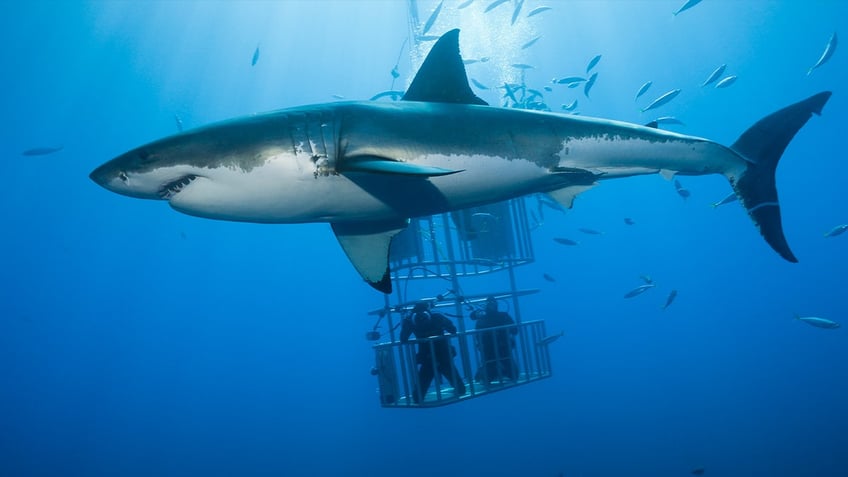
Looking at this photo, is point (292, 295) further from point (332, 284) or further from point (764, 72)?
point (764, 72)

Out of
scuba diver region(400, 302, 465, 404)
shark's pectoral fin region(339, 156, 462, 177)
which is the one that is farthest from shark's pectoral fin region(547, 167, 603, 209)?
scuba diver region(400, 302, 465, 404)

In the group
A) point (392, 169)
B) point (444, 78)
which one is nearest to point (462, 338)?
point (444, 78)

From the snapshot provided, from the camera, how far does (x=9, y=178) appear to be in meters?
66.1

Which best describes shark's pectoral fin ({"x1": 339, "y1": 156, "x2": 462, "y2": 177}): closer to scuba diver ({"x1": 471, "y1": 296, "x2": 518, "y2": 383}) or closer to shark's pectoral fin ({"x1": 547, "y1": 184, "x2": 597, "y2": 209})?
shark's pectoral fin ({"x1": 547, "y1": 184, "x2": 597, "y2": 209})

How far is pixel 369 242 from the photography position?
4094 millimetres

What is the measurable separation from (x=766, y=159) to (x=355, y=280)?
134235mm

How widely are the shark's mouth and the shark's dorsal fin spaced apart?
197 cm

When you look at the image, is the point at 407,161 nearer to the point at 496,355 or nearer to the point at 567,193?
the point at 567,193

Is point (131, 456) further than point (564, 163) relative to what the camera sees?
Yes

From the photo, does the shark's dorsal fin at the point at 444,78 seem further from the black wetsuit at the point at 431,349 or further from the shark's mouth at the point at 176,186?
the black wetsuit at the point at 431,349

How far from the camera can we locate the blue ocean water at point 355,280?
1722 inches

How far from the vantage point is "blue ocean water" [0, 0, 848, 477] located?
43.8m

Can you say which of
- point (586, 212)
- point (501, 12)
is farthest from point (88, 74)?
point (586, 212)

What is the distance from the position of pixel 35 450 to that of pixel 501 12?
118 metres
